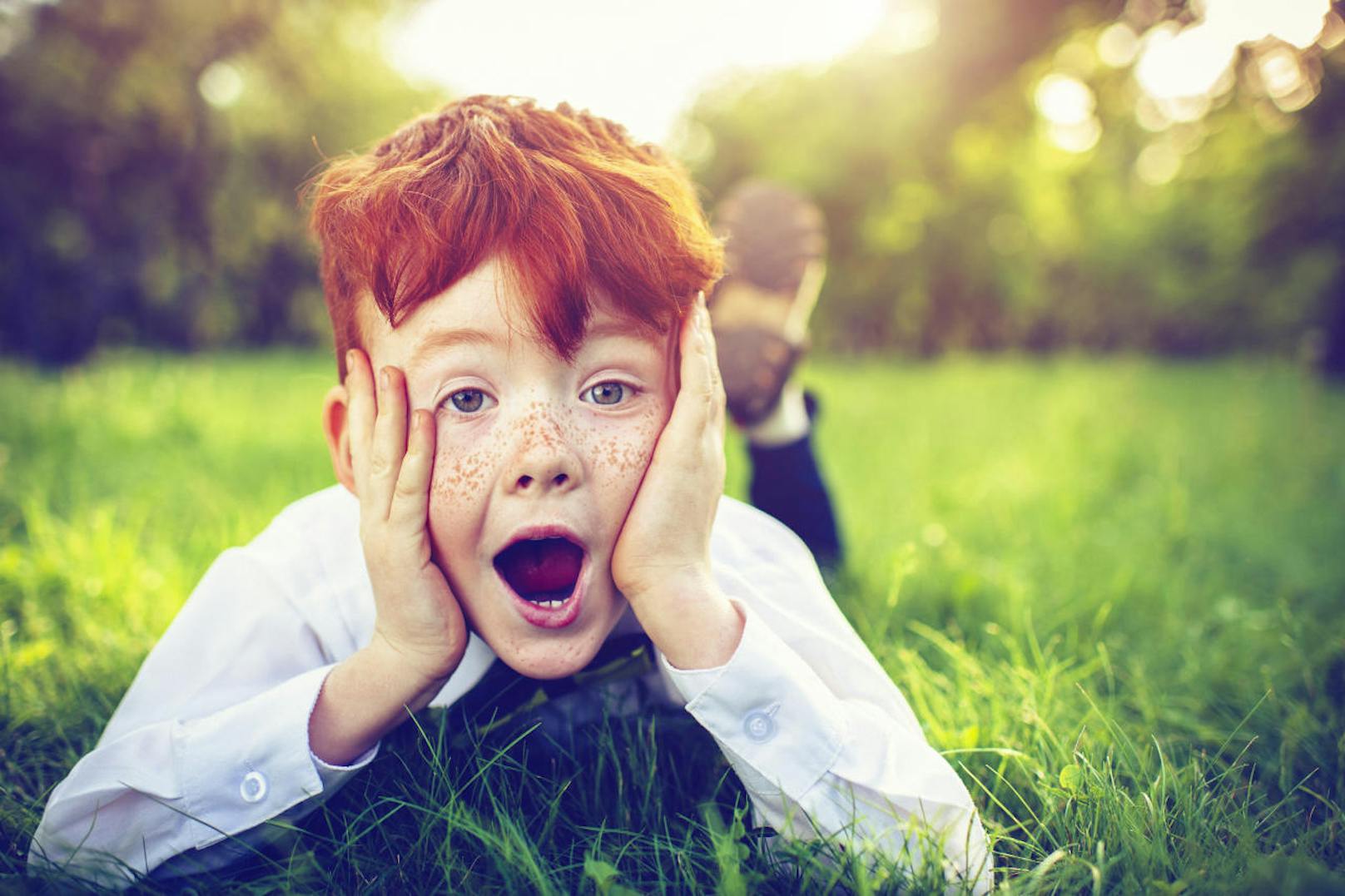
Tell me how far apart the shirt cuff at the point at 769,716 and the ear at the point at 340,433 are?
2.03ft

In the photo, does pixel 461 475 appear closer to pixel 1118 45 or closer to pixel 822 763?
pixel 822 763

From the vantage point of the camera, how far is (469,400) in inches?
51.8

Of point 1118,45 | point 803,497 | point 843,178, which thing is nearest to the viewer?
point 803,497

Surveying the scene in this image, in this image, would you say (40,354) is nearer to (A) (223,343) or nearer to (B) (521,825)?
(A) (223,343)

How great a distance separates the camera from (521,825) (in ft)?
4.35

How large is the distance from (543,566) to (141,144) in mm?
10664

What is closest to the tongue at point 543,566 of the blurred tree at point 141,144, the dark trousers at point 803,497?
the dark trousers at point 803,497

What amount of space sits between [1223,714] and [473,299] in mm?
1875

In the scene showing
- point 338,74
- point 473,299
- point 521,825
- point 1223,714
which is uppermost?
point 338,74

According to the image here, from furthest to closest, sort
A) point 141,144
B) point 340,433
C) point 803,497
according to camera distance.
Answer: point 141,144 → point 803,497 → point 340,433

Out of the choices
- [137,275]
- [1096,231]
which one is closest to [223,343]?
[137,275]

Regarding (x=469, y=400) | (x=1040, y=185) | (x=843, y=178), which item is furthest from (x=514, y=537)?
(x=1040, y=185)

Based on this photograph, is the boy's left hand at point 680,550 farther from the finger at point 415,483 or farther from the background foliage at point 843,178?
the background foliage at point 843,178

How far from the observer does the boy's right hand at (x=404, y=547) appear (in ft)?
4.16
